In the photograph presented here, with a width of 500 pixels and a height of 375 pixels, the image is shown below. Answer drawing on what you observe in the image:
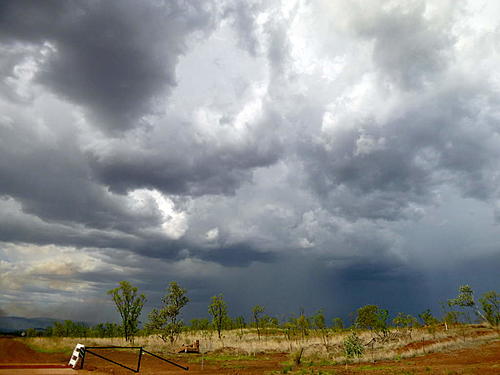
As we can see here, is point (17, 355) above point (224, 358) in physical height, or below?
above

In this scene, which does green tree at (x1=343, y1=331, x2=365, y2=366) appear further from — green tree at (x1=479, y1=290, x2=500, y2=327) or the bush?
green tree at (x1=479, y1=290, x2=500, y2=327)

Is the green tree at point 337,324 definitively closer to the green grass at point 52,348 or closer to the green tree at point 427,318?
the green tree at point 427,318

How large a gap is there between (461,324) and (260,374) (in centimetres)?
6515

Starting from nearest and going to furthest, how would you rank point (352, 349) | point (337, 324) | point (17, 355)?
point (17, 355)
point (352, 349)
point (337, 324)

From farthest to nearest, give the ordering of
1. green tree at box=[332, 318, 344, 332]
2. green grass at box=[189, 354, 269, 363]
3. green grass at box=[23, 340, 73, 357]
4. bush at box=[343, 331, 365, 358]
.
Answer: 1. green tree at box=[332, 318, 344, 332]
2. green grass at box=[23, 340, 73, 357]
3. green grass at box=[189, 354, 269, 363]
4. bush at box=[343, 331, 365, 358]

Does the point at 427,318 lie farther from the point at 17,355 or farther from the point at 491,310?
the point at 17,355

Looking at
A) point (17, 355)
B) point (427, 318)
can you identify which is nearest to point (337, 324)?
point (427, 318)

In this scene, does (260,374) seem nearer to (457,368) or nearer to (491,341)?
(457,368)

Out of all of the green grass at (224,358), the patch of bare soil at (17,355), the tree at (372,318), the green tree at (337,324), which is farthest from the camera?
the green tree at (337,324)

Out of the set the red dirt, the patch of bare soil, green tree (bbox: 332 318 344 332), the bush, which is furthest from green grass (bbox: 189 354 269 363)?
green tree (bbox: 332 318 344 332)

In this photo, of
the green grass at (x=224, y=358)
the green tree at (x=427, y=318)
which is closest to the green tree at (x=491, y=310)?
the green tree at (x=427, y=318)

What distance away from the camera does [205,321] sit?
10525 cm

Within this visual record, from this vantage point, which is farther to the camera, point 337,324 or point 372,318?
point 337,324

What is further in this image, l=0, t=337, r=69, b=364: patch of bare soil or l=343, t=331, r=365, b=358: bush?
l=343, t=331, r=365, b=358: bush
